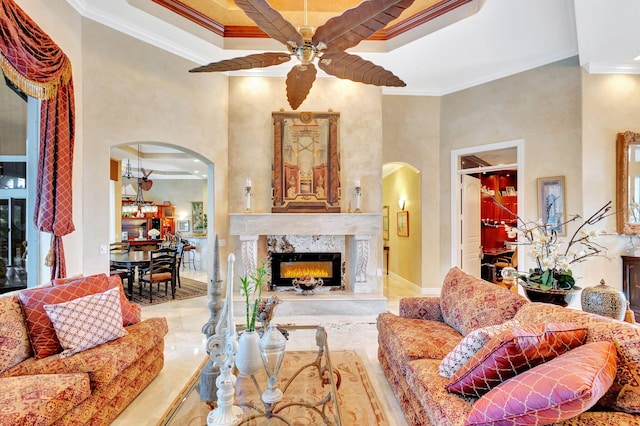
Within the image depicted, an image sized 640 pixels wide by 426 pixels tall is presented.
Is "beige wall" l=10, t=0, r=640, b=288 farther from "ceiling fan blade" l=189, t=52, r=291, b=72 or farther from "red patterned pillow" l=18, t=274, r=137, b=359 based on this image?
"ceiling fan blade" l=189, t=52, r=291, b=72

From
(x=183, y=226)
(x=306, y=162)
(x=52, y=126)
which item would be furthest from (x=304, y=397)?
(x=183, y=226)

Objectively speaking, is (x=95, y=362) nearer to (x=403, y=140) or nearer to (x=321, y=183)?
(x=321, y=183)

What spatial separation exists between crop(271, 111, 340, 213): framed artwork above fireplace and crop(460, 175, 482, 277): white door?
101 inches

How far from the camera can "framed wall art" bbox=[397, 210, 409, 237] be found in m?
6.97

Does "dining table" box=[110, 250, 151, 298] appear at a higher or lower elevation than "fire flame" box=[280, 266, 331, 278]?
higher

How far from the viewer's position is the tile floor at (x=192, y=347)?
244 cm

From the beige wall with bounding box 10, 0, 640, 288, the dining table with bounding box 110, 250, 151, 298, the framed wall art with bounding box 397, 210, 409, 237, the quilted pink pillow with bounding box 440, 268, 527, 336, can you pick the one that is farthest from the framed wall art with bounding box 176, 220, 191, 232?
the quilted pink pillow with bounding box 440, 268, 527, 336

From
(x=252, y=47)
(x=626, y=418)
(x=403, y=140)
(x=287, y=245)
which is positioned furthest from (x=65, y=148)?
(x=403, y=140)

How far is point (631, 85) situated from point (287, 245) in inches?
221

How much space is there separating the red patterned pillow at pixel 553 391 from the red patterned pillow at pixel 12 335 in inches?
105

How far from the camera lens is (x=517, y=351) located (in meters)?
1.46

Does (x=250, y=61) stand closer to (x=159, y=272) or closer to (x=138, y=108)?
(x=138, y=108)

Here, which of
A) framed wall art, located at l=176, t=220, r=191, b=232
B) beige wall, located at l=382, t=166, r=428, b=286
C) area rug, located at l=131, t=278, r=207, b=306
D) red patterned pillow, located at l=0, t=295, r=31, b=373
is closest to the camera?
red patterned pillow, located at l=0, t=295, r=31, b=373

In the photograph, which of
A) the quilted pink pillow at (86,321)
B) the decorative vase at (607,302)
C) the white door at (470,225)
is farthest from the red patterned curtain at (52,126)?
the white door at (470,225)
